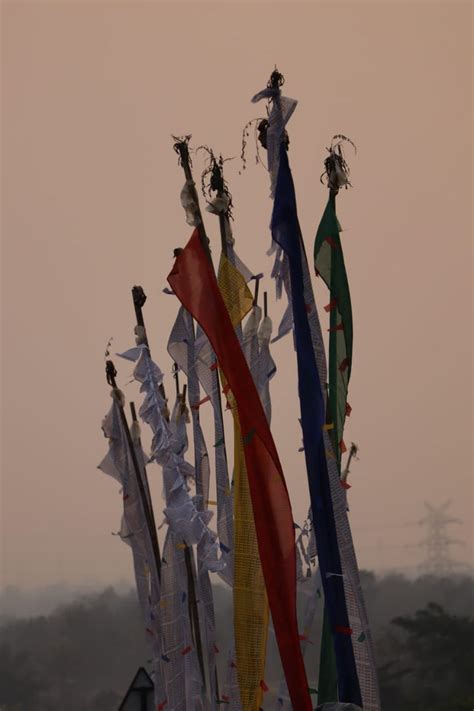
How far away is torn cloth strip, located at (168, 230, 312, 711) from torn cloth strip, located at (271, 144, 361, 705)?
100 millimetres

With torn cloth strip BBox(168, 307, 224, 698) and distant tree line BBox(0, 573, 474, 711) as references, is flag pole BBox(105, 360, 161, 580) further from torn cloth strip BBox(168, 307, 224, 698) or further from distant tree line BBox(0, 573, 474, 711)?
distant tree line BBox(0, 573, 474, 711)

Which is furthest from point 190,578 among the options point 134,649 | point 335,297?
point 134,649

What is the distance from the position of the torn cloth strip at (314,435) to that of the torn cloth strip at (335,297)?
0.27 m

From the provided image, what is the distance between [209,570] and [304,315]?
2.49 ft

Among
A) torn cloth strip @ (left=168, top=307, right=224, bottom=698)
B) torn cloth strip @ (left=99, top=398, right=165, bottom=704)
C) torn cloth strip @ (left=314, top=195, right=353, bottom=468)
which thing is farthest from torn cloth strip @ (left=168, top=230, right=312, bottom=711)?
torn cloth strip @ (left=99, top=398, right=165, bottom=704)

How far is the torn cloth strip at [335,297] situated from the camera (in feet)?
13.0

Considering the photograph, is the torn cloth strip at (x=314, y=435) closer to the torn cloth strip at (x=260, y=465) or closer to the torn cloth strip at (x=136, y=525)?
the torn cloth strip at (x=260, y=465)

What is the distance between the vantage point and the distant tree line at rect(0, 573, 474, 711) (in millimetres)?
8336

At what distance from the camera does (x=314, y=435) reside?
11.5 ft

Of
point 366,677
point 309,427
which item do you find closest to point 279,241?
point 309,427

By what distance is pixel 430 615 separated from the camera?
28.1 feet

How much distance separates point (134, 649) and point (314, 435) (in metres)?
5.21

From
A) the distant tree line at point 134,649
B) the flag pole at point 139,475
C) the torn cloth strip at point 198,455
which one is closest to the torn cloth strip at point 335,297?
the torn cloth strip at point 198,455

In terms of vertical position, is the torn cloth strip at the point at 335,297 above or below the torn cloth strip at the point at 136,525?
above
